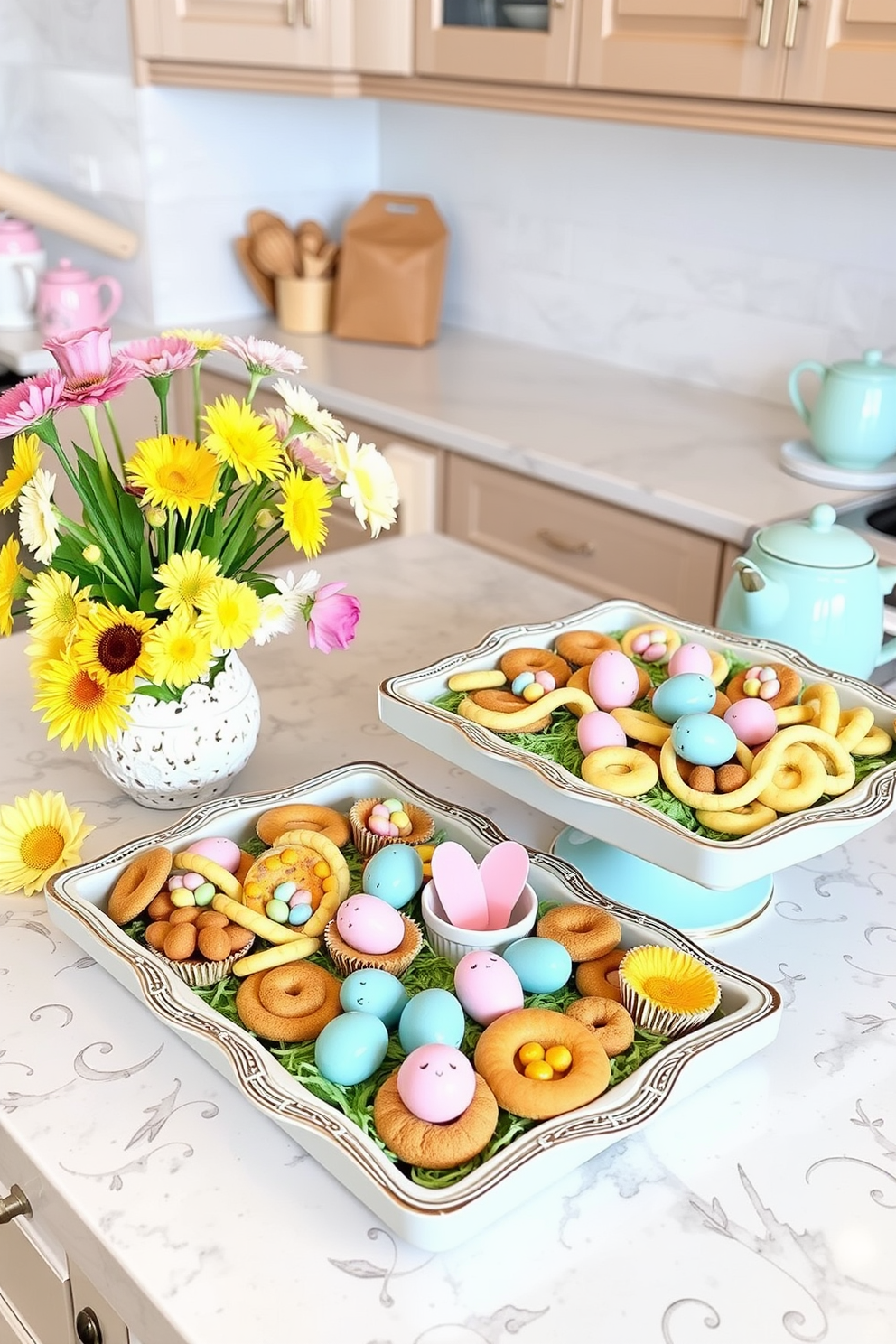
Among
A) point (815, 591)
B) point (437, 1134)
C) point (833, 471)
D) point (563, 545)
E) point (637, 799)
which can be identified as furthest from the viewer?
point (563, 545)

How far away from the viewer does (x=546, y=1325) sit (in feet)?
2.12

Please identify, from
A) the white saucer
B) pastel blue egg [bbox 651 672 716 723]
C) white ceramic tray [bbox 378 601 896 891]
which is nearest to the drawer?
the white saucer

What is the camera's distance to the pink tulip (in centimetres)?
97

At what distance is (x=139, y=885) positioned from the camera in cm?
89

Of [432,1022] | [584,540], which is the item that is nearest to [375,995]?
[432,1022]

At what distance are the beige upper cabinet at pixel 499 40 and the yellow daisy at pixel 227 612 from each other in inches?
55.7

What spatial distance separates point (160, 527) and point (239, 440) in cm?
10

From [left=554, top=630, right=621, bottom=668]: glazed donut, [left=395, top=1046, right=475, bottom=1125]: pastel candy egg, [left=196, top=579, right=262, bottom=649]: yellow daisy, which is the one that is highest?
[left=196, top=579, right=262, bottom=649]: yellow daisy

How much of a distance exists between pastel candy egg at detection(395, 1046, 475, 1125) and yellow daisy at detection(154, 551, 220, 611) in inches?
14.9

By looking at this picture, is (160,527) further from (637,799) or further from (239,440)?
(637,799)

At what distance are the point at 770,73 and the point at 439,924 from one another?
1.39 meters

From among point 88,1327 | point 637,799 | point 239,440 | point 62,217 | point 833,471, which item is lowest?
point 88,1327

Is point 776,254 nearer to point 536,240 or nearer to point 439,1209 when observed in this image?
point 536,240

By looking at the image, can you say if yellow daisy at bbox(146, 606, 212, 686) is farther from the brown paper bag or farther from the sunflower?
the brown paper bag
